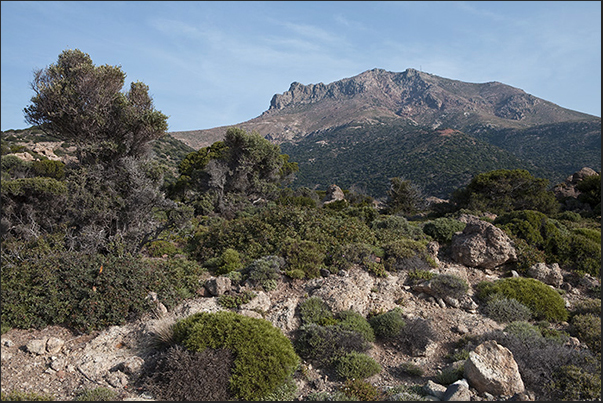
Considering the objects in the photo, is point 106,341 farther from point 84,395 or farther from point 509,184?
point 509,184

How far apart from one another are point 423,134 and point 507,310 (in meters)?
83.4

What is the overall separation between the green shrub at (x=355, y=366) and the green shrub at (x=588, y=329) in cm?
476

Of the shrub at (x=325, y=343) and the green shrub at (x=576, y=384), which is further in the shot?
the shrub at (x=325, y=343)

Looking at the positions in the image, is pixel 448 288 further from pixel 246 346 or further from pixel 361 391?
pixel 246 346

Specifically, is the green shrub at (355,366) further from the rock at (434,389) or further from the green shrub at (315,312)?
the green shrub at (315,312)

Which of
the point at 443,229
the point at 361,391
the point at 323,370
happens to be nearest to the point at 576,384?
the point at 361,391

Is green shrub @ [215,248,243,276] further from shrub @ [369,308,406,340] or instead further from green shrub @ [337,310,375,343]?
shrub @ [369,308,406,340]

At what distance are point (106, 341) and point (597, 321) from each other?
33.4 feet

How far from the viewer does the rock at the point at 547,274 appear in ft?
33.0

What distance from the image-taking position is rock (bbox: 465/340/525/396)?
520 cm

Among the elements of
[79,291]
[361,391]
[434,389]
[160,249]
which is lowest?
[361,391]

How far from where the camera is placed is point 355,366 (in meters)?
5.91

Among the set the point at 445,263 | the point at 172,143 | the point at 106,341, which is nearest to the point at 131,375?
the point at 106,341

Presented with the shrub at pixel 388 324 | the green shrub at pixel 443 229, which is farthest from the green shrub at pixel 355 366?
the green shrub at pixel 443 229
